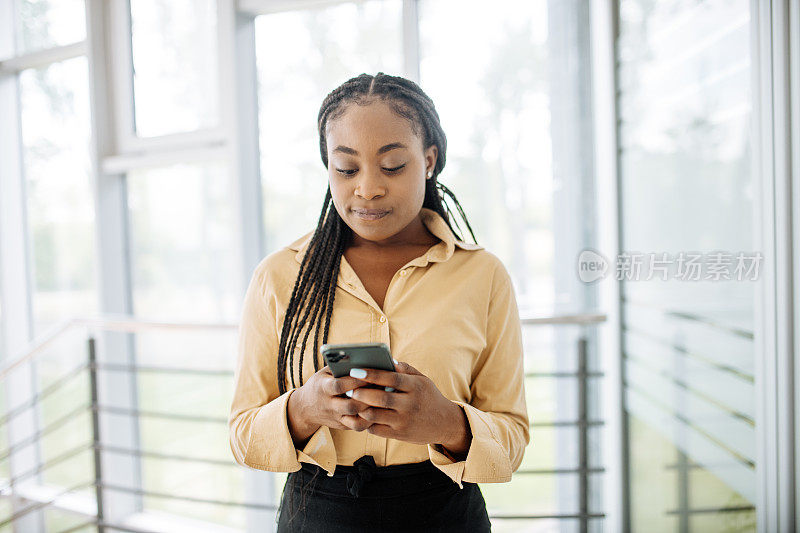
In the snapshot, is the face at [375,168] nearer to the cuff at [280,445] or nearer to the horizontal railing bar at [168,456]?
the cuff at [280,445]

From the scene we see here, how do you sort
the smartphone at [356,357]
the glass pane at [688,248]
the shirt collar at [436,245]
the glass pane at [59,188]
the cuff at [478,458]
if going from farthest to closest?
the glass pane at [59,188] → the glass pane at [688,248] → the shirt collar at [436,245] → the cuff at [478,458] → the smartphone at [356,357]

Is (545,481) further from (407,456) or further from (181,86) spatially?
(181,86)

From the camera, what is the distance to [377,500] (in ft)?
2.93

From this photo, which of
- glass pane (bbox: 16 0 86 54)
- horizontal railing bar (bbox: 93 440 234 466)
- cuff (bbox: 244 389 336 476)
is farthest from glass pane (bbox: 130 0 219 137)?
cuff (bbox: 244 389 336 476)

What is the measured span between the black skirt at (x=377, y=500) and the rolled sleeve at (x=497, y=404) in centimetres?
8

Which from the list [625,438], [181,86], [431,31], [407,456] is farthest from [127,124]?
[625,438]

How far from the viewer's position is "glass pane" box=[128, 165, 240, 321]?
2457mm

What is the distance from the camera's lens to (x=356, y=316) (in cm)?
90

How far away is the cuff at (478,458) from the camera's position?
2.71ft

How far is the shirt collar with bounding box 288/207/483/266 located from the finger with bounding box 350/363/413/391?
0.25m

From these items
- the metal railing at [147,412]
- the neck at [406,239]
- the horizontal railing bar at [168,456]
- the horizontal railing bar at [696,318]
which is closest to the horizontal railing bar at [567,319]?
the metal railing at [147,412]

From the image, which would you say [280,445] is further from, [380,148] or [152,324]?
[152,324]

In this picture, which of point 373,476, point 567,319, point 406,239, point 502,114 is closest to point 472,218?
point 502,114

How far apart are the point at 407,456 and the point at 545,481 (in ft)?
4.91
